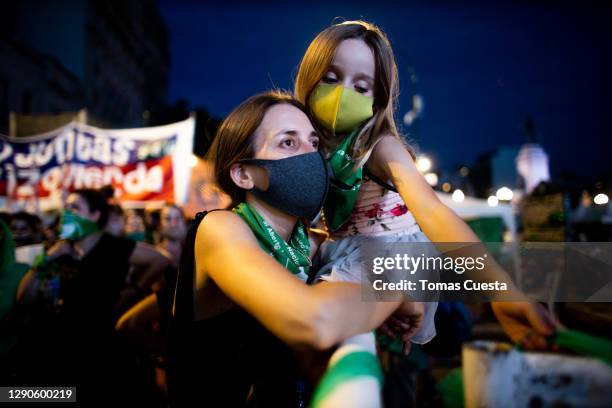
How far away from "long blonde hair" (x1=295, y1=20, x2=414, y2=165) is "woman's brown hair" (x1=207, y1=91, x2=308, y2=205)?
0.18 metres

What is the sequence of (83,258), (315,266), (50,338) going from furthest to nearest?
(83,258) → (50,338) → (315,266)

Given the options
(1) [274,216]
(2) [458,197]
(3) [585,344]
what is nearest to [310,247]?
(1) [274,216]

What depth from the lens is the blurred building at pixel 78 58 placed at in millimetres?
20406

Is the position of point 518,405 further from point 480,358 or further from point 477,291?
point 477,291

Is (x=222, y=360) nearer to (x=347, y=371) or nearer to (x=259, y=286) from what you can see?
(x=259, y=286)

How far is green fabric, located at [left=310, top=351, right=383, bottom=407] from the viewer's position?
0.72m

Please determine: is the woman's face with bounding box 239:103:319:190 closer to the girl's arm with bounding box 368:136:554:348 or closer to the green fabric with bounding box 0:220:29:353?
the girl's arm with bounding box 368:136:554:348

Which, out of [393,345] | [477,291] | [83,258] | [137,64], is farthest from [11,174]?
[137,64]

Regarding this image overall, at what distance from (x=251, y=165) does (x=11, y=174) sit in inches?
237

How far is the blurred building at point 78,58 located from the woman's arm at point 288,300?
1371 centimetres

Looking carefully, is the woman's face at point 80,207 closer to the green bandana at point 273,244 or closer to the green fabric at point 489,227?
the green bandana at point 273,244

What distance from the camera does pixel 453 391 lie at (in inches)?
37.8

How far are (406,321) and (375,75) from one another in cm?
112

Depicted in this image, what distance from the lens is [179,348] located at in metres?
1.38
